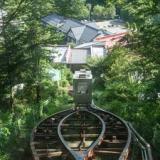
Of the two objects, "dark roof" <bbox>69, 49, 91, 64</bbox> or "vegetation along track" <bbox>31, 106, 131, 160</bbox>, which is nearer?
"vegetation along track" <bbox>31, 106, 131, 160</bbox>

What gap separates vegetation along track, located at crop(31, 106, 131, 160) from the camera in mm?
11023

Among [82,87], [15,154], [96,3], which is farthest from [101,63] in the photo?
[96,3]

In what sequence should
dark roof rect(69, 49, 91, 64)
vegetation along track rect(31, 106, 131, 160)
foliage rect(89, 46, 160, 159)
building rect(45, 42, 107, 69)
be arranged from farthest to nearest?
dark roof rect(69, 49, 91, 64)
building rect(45, 42, 107, 69)
foliage rect(89, 46, 160, 159)
vegetation along track rect(31, 106, 131, 160)

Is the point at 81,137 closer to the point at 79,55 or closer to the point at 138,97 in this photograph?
the point at 138,97

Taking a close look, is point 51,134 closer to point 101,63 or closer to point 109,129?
point 109,129

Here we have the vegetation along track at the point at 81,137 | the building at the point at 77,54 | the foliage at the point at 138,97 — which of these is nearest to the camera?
the vegetation along track at the point at 81,137

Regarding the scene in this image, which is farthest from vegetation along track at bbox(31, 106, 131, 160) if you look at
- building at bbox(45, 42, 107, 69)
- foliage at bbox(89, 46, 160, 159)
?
building at bbox(45, 42, 107, 69)

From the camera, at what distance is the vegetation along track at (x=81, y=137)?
1102 centimetres

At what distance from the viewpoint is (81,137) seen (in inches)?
522

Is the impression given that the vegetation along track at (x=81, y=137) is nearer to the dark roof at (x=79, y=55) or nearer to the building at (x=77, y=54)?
the building at (x=77, y=54)

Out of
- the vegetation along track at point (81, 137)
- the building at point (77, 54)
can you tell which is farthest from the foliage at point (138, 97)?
the building at point (77, 54)

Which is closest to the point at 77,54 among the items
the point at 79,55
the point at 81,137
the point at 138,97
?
the point at 79,55

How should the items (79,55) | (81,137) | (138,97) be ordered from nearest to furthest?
1. (81,137)
2. (138,97)
3. (79,55)

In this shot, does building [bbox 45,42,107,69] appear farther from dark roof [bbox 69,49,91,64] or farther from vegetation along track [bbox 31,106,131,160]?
vegetation along track [bbox 31,106,131,160]
